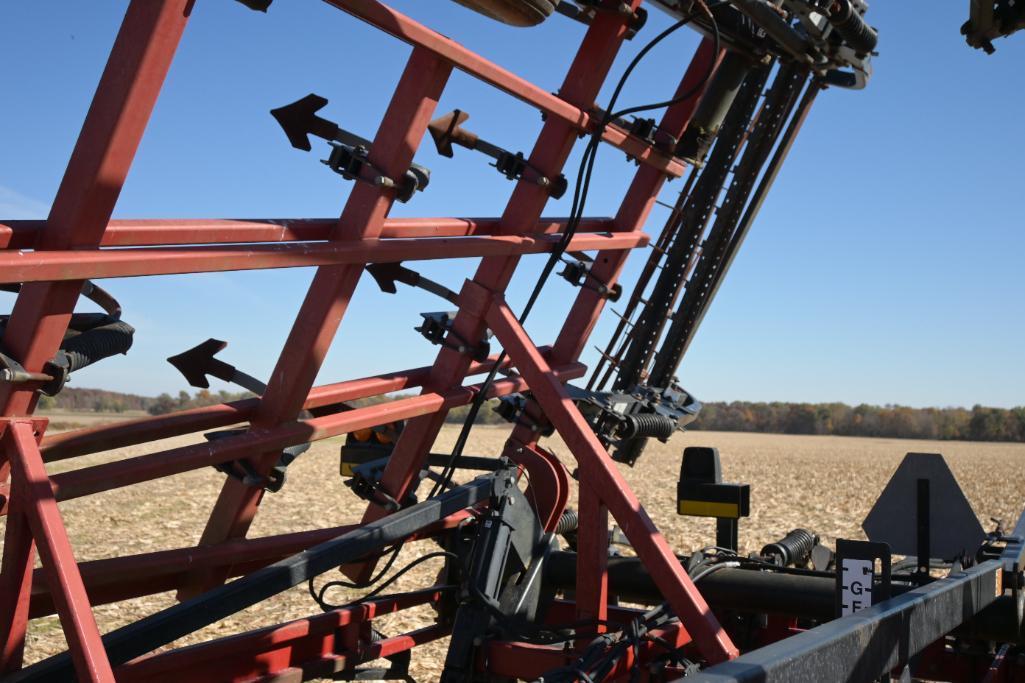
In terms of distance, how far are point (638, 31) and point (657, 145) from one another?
1.96ft

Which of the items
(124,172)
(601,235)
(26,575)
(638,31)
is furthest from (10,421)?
(638,31)

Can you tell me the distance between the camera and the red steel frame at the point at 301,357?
2596mm

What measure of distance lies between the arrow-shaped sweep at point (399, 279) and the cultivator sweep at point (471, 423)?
0.02 metres

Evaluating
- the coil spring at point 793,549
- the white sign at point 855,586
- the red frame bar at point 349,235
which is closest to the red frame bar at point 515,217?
the red frame bar at point 349,235

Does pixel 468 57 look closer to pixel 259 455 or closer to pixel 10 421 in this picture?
pixel 259 455

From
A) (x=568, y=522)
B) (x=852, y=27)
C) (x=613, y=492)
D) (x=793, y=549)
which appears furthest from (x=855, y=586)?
(x=852, y=27)

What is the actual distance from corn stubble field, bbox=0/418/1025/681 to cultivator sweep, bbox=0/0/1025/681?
87 cm

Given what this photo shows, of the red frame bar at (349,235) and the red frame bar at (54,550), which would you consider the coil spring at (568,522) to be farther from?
the red frame bar at (54,550)

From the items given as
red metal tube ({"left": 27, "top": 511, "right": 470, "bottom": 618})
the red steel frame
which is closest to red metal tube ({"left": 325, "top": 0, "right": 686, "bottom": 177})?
the red steel frame

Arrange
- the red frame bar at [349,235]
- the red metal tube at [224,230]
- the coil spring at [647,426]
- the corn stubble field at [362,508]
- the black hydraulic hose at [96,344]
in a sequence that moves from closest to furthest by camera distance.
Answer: the red metal tube at [224,230]
the black hydraulic hose at [96,344]
the red frame bar at [349,235]
the coil spring at [647,426]
the corn stubble field at [362,508]

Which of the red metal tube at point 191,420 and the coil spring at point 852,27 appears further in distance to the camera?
the coil spring at point 852,27

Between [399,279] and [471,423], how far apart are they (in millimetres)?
676

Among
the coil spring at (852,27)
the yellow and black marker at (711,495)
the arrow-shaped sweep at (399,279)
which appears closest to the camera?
the arrow-shaped sweep at (399,279)

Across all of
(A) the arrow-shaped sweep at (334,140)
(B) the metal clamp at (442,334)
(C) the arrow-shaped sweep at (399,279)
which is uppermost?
(A) the arrow-shaped sweep at (334,140)
